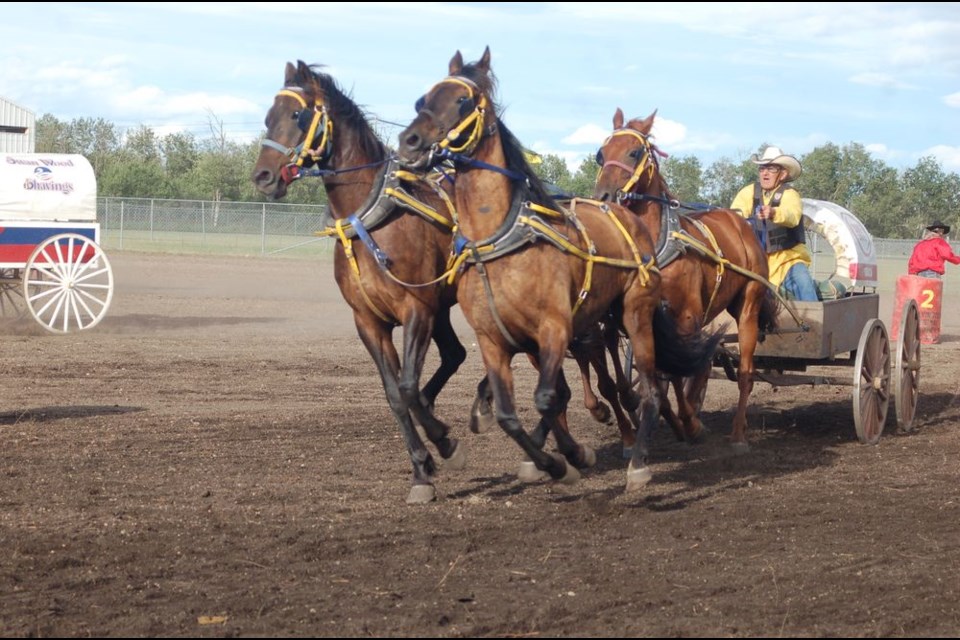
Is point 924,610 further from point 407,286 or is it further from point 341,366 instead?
point 341,366

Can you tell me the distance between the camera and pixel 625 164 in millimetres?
8359

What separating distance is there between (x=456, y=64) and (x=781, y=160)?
12.6ft

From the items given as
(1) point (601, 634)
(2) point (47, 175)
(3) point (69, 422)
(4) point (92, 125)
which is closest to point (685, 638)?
(1) point (601, 634)

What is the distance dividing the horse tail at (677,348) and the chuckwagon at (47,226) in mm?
9369

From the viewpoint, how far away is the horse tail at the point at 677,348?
26.1ft

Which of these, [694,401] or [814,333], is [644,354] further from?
[814,333]

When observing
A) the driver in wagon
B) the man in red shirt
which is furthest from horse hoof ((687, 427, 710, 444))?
the man in red shirt

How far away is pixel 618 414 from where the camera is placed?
8.75 metres

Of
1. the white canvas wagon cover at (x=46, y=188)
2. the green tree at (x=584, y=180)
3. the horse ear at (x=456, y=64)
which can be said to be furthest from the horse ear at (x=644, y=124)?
the green tree at (x=584, y=180)

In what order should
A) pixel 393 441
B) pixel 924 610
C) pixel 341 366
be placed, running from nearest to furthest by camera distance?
pixel 924 610
pixel 393 441
pixel 341 366

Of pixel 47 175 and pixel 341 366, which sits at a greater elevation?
pixel 47 175

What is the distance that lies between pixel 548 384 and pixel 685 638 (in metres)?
2.36

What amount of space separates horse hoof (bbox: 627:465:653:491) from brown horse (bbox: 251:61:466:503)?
1.23 m

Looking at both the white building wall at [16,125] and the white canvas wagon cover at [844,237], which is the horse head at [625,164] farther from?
the white building wall at [16,125]
